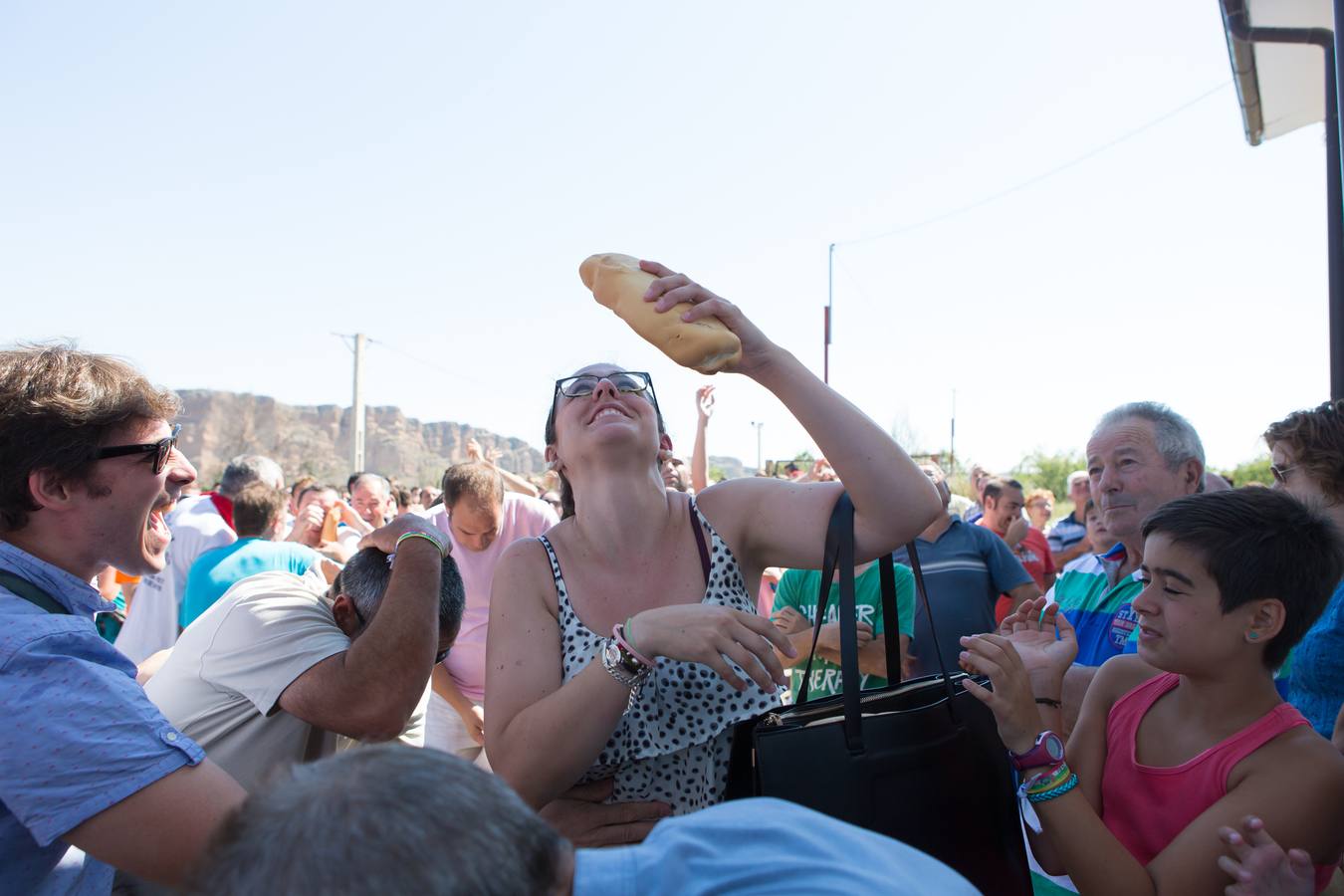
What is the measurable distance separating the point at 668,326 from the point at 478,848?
46.9 inches

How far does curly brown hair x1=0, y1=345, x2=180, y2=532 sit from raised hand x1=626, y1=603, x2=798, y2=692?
109 centimetres

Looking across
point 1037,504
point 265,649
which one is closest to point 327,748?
point 265,649

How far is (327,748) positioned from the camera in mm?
2373

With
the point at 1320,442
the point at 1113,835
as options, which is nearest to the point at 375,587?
the point at 1113,835

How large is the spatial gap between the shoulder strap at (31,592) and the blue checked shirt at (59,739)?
0.08 ft

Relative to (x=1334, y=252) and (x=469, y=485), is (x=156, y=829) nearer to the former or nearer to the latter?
(x=469, y=485)

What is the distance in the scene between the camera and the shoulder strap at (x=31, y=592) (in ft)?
4.84

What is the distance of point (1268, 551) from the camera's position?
5.87ft

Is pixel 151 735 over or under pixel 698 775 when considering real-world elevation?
over

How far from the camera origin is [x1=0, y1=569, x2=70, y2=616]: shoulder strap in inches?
58.1

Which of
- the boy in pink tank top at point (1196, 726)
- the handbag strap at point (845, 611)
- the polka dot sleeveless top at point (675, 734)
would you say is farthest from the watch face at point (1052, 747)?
the polka dot sleeveless top at point (675, 734)

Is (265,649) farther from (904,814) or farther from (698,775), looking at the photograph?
(904,814)

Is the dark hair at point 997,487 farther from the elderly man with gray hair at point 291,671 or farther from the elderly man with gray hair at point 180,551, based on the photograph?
the elderly man with gray hair at point 291,671

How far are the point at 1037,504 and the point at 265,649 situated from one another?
9.51m
